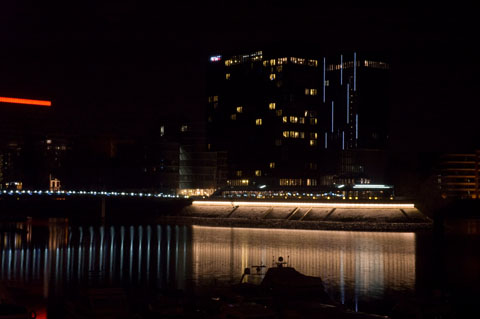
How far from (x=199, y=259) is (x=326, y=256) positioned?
13.9 meters

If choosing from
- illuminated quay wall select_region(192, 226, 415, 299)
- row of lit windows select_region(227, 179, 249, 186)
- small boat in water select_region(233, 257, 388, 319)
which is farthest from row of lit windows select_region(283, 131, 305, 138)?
small boat in water select_region(233, 257, 388, 319)

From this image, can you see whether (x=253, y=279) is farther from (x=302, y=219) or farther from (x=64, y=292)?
(x=302, y=219)

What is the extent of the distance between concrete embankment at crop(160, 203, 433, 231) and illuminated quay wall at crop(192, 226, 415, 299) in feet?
27.5

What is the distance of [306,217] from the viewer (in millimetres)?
132000

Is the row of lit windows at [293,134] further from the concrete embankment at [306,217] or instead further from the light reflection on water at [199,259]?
the light reflection on water at [199,259]

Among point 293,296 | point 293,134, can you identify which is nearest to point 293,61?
point 293,134

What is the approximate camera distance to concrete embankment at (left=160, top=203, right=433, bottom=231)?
4742 inches

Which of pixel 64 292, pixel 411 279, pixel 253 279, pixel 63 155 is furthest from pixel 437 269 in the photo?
pixel 63 155

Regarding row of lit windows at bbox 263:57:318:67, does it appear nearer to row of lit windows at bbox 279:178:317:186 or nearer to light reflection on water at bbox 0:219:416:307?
row of lit windows at bbox 279:178:317:186

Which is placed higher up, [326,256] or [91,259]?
[326,256]

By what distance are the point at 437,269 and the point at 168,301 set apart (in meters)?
35.2

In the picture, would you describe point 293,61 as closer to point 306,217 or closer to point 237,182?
point 237,182

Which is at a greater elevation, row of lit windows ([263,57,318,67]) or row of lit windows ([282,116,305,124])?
row of lit windows ([263,57,318,67])

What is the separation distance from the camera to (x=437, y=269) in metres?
65.2
